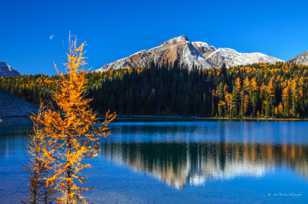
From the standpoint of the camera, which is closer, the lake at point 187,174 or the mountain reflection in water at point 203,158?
the lake at point 187,174

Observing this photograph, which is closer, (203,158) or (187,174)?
(187,174)

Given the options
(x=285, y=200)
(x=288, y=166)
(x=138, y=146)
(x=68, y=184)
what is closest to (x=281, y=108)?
(x=138, y=146)

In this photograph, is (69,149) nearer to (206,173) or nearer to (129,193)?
(129,193)

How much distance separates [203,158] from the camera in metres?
53.9

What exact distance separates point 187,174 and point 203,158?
11.6 metres

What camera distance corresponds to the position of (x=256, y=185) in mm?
37188

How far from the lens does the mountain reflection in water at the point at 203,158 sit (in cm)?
4262

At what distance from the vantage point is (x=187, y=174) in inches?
1683

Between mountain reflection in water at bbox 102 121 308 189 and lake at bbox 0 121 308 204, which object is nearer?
lake at bbox 0 121 308 204

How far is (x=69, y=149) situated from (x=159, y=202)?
10884mm

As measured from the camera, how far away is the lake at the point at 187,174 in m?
32.8

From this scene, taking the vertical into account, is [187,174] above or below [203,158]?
below

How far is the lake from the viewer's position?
Result: 32.8 metres

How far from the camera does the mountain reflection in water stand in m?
42.6
